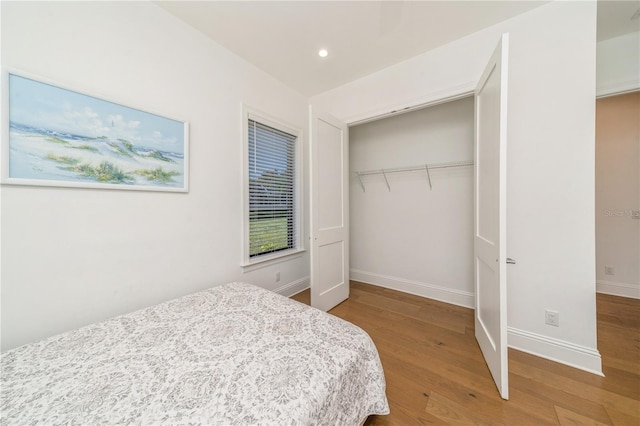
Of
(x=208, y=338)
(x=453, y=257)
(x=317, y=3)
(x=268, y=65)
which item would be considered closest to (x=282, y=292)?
(x=208, y=338)

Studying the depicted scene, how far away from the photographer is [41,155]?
1254mm

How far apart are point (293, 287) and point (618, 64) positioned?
4.11 meters

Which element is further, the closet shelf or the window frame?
the closet shelf

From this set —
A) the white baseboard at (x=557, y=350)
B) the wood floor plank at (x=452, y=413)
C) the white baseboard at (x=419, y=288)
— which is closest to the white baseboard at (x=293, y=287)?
the white baseboard at (x=419, y=288)

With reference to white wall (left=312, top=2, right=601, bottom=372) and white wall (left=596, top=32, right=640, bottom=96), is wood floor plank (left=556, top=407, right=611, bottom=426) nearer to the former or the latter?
white wall (left=312, top=2, right=601, bottom=372)

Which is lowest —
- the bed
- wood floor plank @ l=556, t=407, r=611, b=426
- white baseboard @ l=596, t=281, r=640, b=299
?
wood floor plank @ l=556, t=407, r=611, b=426

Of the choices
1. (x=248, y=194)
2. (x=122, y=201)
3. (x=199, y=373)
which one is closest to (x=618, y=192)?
(x=248, y=194)

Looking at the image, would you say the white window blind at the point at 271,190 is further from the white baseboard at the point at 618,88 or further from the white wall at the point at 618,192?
the white wall at the point at 618,192

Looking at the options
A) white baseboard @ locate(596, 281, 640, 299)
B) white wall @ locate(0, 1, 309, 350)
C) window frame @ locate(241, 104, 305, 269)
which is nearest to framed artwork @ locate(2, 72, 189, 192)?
white wall @ locate(0, 1, 309, 350)

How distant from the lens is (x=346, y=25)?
1904mm

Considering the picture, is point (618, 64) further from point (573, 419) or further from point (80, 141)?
point (80, 141)

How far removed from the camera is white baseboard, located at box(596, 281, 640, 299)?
2.60 meters

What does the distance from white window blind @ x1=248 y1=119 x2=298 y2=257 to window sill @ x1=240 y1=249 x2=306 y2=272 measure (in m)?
0.08

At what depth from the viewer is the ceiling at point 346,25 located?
1.72 m
